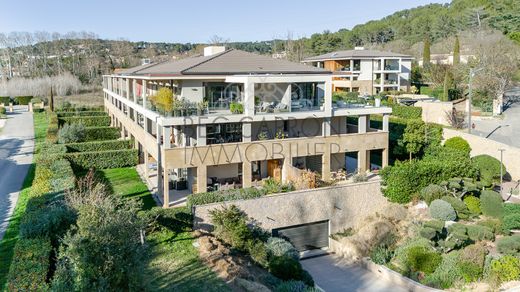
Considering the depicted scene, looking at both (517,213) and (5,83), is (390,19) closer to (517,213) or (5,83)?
(5,83)

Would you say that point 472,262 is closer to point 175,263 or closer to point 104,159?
point 175,263

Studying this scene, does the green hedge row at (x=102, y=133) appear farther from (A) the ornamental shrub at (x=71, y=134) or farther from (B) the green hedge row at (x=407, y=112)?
(B) the green hedge row at (x=407, y=112)

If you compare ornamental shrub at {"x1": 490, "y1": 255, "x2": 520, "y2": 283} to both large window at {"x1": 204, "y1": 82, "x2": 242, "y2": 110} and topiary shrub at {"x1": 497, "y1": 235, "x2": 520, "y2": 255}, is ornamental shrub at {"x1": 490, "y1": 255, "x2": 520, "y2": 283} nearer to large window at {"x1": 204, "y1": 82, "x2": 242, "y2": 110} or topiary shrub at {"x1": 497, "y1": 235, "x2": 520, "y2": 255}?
topiary shrub at {"x1": 497, "y1": 235, "x2": 520, "y2": 255}

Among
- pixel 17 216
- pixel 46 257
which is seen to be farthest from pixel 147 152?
pixel 46 257

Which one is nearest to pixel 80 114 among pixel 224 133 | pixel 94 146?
pixel 94 146

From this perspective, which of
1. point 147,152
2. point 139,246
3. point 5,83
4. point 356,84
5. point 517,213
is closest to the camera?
point 139,246

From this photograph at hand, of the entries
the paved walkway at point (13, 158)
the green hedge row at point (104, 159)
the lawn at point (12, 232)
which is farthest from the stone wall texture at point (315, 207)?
the green hedge row at point (104, 159)

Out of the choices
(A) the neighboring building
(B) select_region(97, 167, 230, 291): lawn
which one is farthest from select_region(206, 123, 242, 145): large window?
(A) the neighboring building
